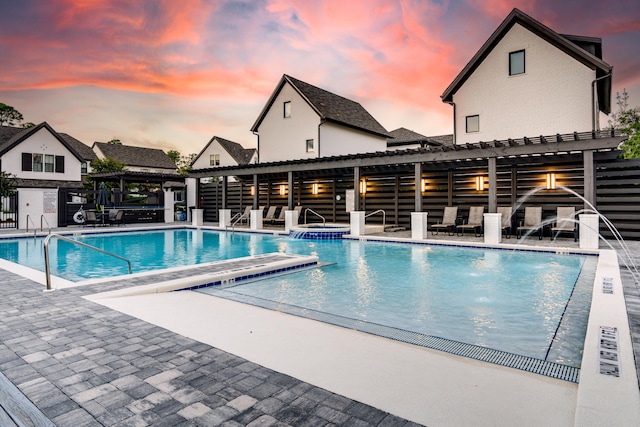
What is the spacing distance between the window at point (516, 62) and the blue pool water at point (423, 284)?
8.03 meters

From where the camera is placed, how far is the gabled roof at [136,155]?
3828cm

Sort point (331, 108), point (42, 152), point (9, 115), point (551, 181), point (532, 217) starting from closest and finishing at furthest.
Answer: point (532, 217) → point (551, 181) → point (331, 108) → point (42, 152) → point (9, 115)

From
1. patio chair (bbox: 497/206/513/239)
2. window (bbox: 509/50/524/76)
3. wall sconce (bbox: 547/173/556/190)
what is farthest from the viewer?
window (bbox: 509/50/524/76)

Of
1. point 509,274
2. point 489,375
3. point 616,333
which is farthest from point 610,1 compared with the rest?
point 489,375

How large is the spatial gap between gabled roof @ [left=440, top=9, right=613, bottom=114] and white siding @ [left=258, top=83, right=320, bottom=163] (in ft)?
23.7

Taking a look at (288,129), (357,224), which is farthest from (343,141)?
(357,224)

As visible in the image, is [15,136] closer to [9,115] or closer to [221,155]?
[221,155]

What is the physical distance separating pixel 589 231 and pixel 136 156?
40549mm

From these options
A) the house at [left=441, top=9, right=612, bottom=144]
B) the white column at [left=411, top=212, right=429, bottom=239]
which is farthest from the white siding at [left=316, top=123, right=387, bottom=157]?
the white column at [left=411, top=212, right=429, bottom=239]

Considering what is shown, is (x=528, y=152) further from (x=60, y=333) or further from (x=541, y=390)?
(x=60, y=333)

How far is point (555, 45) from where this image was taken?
13.6 m

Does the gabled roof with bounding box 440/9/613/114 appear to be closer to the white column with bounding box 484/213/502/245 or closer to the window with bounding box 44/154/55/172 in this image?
the white column with bounding box 484/213/502/245

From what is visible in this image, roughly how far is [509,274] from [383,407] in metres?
5.96

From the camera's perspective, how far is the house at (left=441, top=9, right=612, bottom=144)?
43.2ft
